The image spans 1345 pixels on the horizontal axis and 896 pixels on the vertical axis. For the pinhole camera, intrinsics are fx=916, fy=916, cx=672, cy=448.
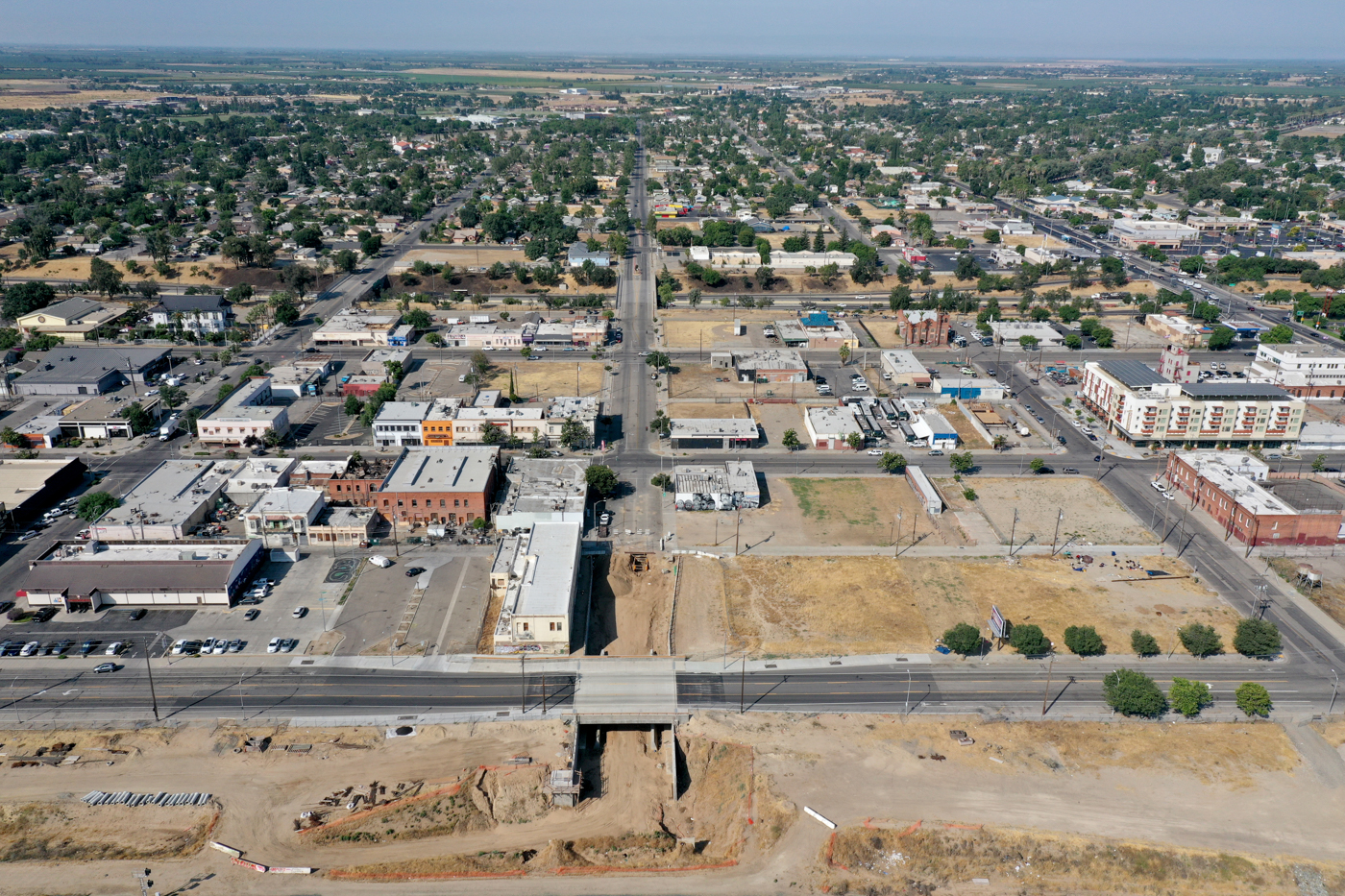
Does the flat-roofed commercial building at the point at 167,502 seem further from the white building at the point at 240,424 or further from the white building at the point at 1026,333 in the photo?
the white building at the point at 1026,333

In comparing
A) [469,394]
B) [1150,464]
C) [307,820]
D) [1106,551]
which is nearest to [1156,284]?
[1150,464]

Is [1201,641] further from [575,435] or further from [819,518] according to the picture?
Result: [575,435]

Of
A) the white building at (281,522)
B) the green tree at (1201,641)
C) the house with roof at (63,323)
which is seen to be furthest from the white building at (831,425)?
the house with roof at (63,323)

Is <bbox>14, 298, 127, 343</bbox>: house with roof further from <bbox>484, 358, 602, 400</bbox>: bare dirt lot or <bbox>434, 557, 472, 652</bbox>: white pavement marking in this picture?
<bbox>434, 557, 472, 652</bbox>: white pavement marking

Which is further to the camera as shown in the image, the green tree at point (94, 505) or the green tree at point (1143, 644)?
the green tree at point (94, 505)

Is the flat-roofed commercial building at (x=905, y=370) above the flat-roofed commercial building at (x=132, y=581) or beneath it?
above

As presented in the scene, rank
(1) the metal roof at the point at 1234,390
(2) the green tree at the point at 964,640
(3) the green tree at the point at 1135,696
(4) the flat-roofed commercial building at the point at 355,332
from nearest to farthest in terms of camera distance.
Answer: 1. (3) the green tree at the point at 1135,696
2. (2) the green tree at the point at 964,640
3. (1) the metal roof at the point at 1234,390
4. (4) the flat-roofed commercial building at the point at 355,332

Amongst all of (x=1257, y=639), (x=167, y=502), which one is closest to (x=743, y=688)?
(x=1257, y=639)
